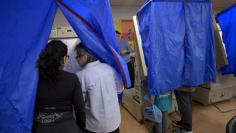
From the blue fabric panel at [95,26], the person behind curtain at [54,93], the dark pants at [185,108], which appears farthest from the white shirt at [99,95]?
the dark pants at [185,108]

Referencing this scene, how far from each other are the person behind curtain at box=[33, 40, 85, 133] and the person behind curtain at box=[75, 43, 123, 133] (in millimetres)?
268

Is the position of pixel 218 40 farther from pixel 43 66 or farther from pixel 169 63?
pixel 43 66

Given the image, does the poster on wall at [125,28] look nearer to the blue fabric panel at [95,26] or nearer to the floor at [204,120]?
the floor at [204,120]

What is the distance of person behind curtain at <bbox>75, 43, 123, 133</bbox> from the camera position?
68.9 inches

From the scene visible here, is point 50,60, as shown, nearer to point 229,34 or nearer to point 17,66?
point 17,66

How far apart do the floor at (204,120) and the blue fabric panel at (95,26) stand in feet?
5.10

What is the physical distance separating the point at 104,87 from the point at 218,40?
2.20 metres

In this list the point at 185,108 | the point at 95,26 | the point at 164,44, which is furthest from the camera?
the point at 185,108

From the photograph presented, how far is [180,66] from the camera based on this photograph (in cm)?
258

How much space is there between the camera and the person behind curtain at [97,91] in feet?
5.74

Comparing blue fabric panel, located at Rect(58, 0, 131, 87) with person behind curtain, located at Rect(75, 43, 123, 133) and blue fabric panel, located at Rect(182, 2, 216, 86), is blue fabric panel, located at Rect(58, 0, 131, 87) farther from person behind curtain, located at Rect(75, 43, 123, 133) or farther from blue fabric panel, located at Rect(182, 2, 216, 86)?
blue fabric panel, located at Rect(182, 2, 216, 86)

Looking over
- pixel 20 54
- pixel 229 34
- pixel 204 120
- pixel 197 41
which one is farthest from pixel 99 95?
pixel 229 34

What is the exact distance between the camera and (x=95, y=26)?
5.50 ft

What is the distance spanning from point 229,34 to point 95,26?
2.59 meters
